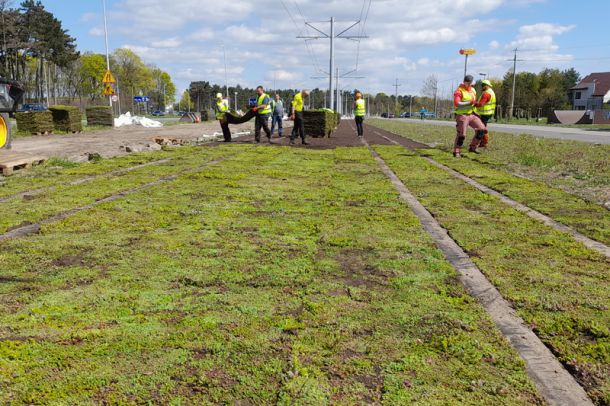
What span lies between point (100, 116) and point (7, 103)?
22.9m

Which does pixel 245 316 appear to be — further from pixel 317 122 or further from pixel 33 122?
pixel 33 122

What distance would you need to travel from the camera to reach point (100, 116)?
3441cm

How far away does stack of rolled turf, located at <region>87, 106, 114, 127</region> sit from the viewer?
1352 inches

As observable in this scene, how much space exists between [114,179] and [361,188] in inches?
170

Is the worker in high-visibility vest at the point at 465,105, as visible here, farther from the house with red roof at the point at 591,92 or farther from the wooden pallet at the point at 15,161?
the house with red roof at the point at 591,92

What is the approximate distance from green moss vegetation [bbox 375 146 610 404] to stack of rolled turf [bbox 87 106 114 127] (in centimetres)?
3195

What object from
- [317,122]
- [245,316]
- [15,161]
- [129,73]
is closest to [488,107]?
[317,122]

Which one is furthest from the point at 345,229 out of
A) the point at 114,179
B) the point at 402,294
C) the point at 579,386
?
the point at 114,179

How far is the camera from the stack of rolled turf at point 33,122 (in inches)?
971

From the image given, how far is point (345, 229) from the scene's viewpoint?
204 inches

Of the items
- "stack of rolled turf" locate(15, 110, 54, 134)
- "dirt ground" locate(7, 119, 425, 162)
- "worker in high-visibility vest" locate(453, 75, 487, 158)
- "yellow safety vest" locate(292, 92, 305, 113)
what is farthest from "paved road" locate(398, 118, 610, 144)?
"stack of rolled turf" locate(15, 110, 54, 134)

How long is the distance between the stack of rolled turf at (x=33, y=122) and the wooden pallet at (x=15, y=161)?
15413 mm

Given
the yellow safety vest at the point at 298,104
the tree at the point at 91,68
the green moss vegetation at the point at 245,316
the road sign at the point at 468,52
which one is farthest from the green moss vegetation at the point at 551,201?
the tree at the point at 91,68

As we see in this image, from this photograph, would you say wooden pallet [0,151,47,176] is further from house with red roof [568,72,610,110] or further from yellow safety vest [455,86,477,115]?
house with red roof [568,72,610,110]
